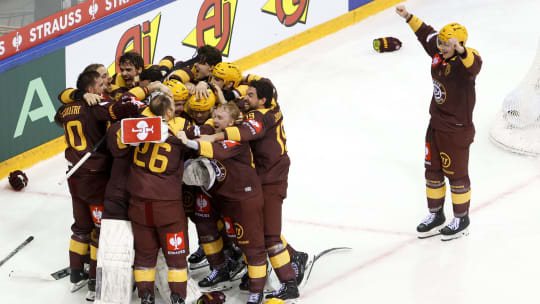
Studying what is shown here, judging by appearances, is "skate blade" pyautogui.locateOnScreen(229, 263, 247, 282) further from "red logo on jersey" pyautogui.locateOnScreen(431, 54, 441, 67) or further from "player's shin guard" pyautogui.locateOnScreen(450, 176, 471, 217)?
"red logo on jersey" pyautogui.locateOnScreen(431, 54, 441, 67)

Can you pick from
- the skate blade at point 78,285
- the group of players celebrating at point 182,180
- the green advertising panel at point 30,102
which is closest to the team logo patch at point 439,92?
the group of players celebrating at point 182,180

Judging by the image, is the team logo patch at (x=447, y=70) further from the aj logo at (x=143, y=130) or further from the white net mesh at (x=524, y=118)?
the aj logo at (x=143, y=130)

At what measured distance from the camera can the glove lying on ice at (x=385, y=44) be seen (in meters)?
11.0

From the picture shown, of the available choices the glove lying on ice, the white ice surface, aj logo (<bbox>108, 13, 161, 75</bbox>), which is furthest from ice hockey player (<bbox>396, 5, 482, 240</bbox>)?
the glove lying on ice

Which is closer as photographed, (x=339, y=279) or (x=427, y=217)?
(x=339, y=279)

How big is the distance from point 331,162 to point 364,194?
2.53 ft

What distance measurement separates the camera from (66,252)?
712 centimetres

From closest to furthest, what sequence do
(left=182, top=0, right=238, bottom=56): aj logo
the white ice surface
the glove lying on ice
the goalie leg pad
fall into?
the goalie leg pad
the white ice surface
(left=182, top=0, right=238, bottom=56): aj logo
the glove lying on ice

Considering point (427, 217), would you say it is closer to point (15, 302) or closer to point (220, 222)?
point (220, 222)

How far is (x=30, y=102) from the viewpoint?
867 centimetres

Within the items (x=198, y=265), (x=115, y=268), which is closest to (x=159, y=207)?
(x=115, y=268)

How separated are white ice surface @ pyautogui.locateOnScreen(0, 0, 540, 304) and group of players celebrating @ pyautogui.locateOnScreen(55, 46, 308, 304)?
14.9 inches

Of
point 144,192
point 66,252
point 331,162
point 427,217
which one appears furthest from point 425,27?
point 66,252

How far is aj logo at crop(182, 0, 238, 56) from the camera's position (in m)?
10.2
